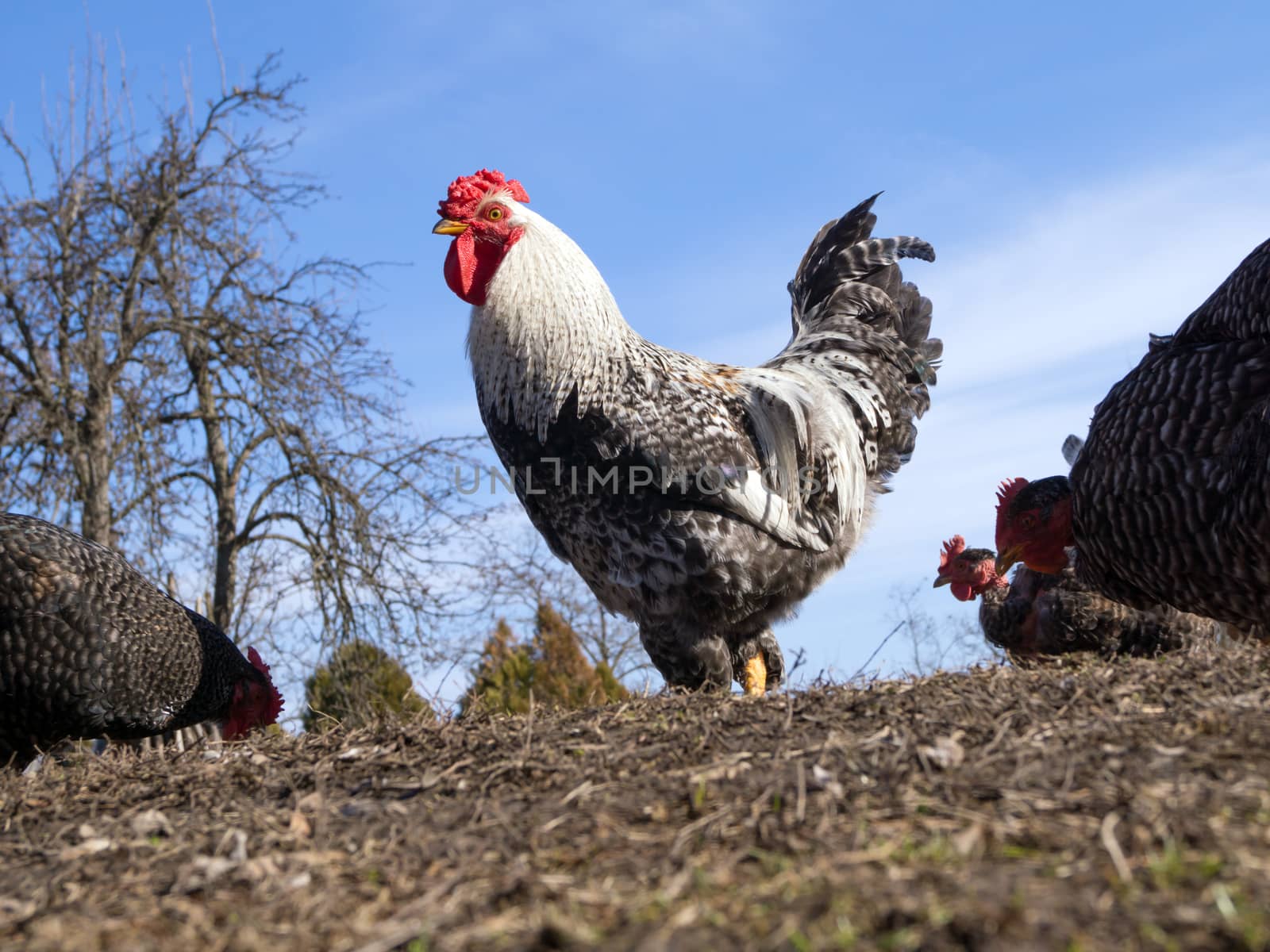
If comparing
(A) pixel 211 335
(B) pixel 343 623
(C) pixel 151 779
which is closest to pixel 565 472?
(C) pixel 151 779

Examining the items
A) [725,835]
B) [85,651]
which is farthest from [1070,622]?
[85,651]

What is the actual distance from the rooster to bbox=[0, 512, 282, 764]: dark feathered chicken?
2608 mm

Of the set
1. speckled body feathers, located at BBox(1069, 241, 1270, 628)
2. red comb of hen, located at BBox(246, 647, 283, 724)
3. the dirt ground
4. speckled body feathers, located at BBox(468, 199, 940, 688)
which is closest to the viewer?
the dirt ground

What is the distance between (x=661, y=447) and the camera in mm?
6062

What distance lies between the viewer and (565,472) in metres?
6.14

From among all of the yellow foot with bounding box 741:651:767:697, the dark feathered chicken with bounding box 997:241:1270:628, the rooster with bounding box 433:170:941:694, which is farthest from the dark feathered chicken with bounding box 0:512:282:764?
the dark feathered chicken with bounding box 997:241:1270:628

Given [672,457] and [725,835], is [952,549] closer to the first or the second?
[672,457]

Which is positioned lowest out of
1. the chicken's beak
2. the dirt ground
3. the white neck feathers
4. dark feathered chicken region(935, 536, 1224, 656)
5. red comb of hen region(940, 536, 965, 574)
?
the dirt ground

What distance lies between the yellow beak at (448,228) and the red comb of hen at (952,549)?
473 centimetres

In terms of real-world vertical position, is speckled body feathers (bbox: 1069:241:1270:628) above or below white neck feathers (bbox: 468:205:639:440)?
below

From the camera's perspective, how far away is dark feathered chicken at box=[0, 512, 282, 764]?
6375mm

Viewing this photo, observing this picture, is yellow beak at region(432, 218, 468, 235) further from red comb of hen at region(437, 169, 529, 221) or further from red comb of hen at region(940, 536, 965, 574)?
red comb of hen at region(940, 536, 965, 574)

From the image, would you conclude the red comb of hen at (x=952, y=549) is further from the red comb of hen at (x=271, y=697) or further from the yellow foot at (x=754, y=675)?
the red comb of hen at (x=271, y=697)

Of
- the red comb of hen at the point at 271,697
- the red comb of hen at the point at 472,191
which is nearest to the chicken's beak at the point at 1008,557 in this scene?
the red comb of hen at the point at 472,191
